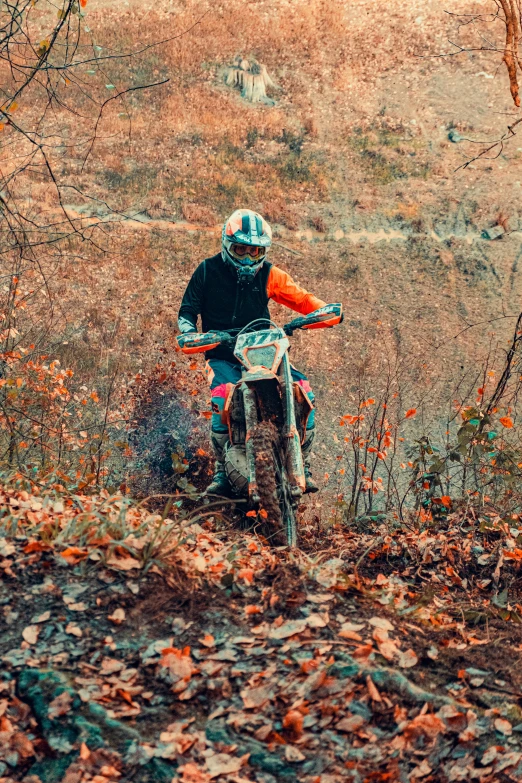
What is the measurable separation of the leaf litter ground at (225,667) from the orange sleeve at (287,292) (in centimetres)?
315

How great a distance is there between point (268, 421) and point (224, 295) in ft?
5.63

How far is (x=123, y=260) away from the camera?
60.9 ft

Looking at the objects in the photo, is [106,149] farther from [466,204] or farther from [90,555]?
[90,555]

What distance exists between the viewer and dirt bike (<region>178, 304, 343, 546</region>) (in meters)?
5.93

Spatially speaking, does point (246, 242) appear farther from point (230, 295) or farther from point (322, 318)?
point (322, 318)

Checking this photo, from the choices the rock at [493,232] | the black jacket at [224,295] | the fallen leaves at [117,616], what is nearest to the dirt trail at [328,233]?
the rock at [493,232]

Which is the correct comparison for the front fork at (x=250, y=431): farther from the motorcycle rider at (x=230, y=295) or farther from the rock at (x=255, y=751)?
the rock at (x=255, y=751)

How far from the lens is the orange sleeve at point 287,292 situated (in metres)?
7.43

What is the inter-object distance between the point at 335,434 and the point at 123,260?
7557 mm

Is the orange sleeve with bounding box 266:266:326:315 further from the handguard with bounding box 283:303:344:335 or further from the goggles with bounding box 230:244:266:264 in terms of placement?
the handguard with bounding box 283:303:344:335

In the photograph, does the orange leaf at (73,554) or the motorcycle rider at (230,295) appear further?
the motorcycle rider at (230,295)

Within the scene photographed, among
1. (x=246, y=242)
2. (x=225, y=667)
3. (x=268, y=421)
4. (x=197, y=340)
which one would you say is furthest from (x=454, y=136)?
(x=225, y=667)

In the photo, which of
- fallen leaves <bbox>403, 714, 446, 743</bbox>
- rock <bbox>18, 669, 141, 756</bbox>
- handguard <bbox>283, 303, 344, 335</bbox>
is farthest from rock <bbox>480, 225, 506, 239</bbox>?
rock <bbox>18, 669, 141, 756</bbox>

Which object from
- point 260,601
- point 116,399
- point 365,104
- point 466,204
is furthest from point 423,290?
point 260,601
